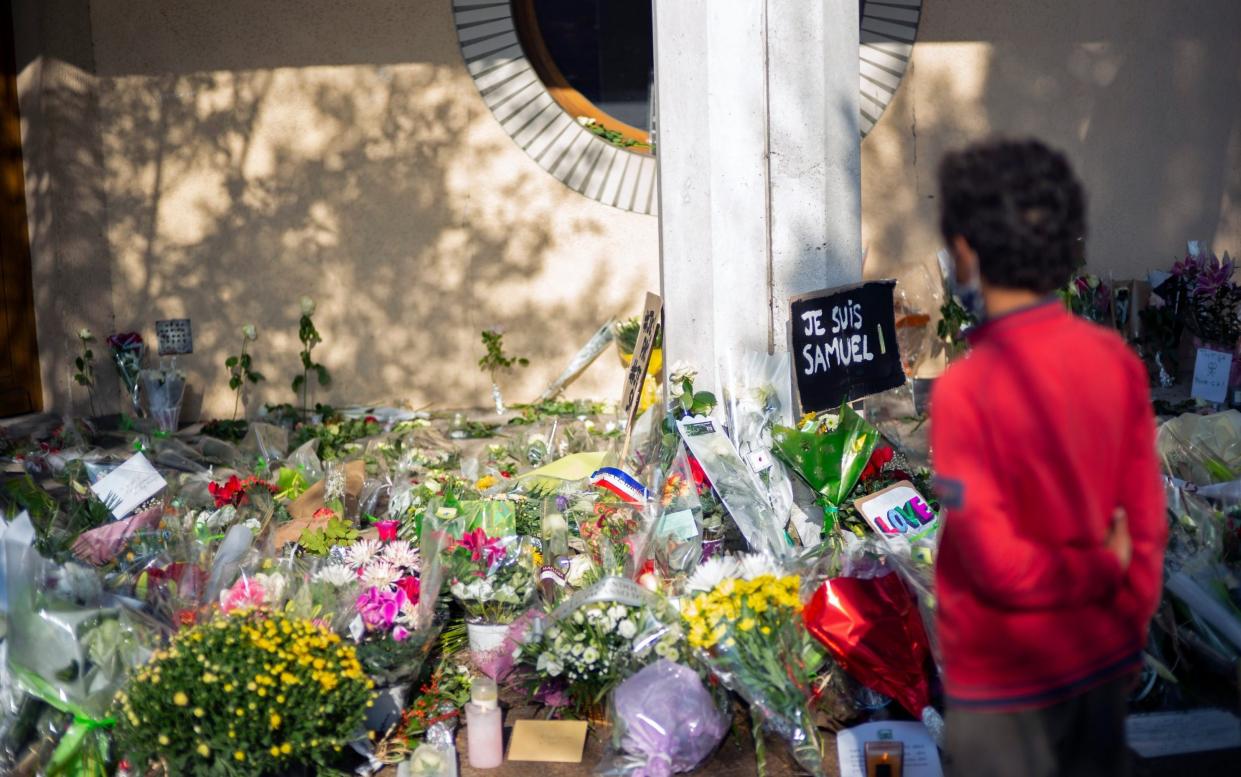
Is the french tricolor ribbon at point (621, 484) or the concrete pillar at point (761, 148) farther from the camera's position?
the concrete pillar at point (761, 148)

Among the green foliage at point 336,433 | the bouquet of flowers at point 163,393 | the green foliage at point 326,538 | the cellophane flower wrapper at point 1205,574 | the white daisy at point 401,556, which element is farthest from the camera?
the bouquet of flowers at point 163,393

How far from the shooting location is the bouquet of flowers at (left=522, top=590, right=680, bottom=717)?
2.98m

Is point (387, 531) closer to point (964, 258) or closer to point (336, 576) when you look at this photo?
point (336, 576)

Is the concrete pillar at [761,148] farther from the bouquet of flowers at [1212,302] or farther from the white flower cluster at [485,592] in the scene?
the bouquet of flowers at [1212,302]

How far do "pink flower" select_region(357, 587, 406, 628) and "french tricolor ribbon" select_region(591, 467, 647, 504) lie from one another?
0.95 meters

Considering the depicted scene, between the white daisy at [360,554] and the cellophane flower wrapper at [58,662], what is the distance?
1.96 ft

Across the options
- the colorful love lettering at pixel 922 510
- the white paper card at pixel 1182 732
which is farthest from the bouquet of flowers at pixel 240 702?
the white paper card at pixel 1182 732

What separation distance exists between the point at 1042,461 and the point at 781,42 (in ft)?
8.89

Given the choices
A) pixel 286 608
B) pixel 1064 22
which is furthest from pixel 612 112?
pixel 286 608

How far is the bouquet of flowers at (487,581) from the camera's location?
3.29 meters

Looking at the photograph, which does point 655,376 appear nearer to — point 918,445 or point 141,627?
point 918,445

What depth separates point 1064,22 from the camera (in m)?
6.62

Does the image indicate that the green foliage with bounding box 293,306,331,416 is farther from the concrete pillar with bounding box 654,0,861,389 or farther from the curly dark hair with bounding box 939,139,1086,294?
the curly dark hair with bounding box 939,139,1086,294

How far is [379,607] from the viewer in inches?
123
